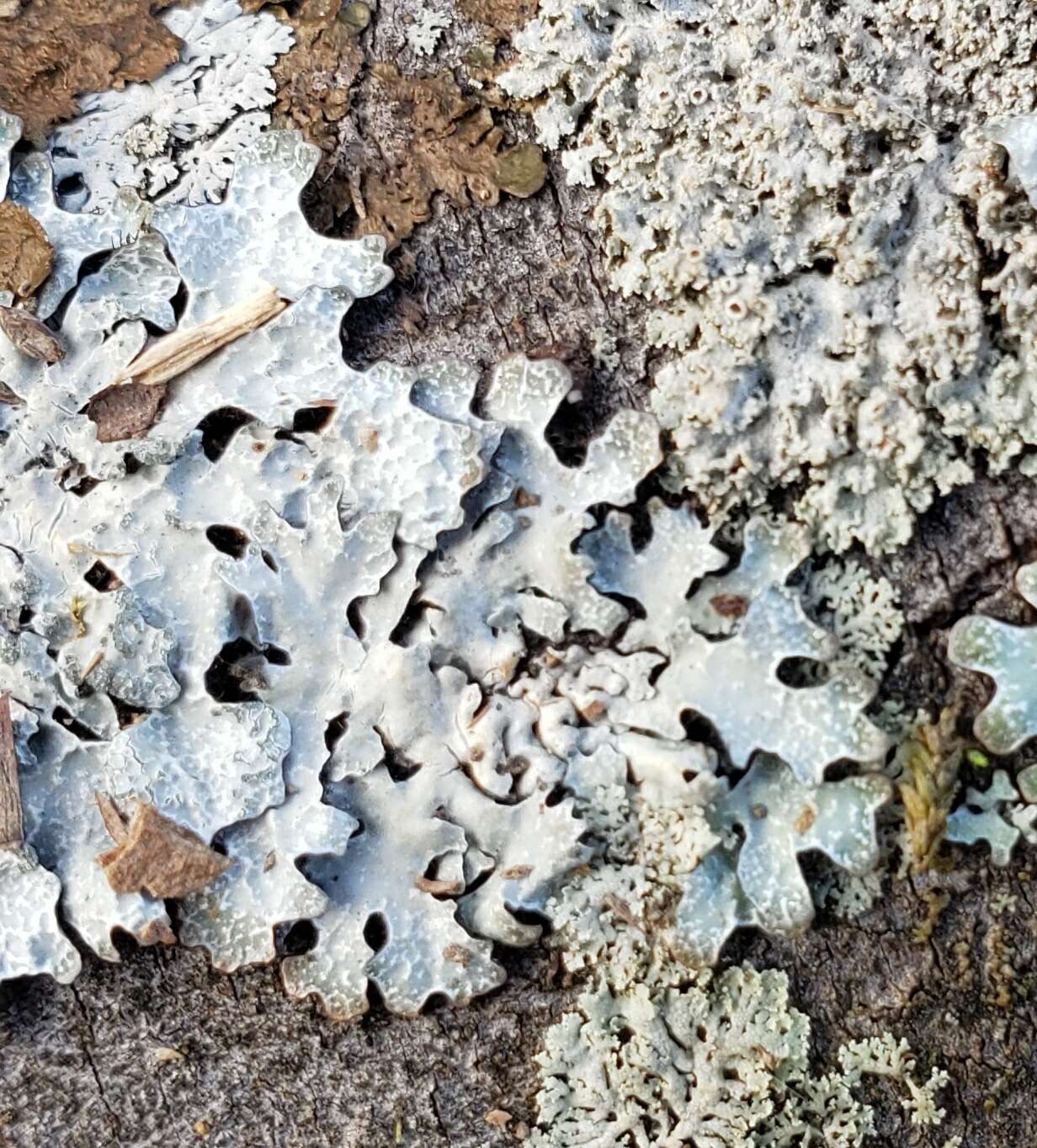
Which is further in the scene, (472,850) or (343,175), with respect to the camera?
(343,175)

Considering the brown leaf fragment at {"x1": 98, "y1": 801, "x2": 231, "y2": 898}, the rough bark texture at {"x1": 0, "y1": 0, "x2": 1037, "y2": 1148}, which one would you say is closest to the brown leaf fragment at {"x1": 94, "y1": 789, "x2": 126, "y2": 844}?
the brown leaf fragment at {"x1": 98, "y1": 801, "x2": 231, "y2": 898}

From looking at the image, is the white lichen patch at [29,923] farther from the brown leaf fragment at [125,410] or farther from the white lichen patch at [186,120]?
the white lichen patch at [186,120]

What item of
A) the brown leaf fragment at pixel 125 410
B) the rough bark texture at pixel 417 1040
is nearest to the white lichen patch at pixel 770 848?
the rough bark texture at pixel 417 1040

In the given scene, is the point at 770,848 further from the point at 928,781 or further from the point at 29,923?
the point at 29,923

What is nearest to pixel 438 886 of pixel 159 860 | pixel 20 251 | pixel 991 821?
pixel 159 860

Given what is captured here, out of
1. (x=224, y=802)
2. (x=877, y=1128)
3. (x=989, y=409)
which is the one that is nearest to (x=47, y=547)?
(x=224, y=802)

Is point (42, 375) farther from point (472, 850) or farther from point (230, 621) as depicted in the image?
point (472, 850)
